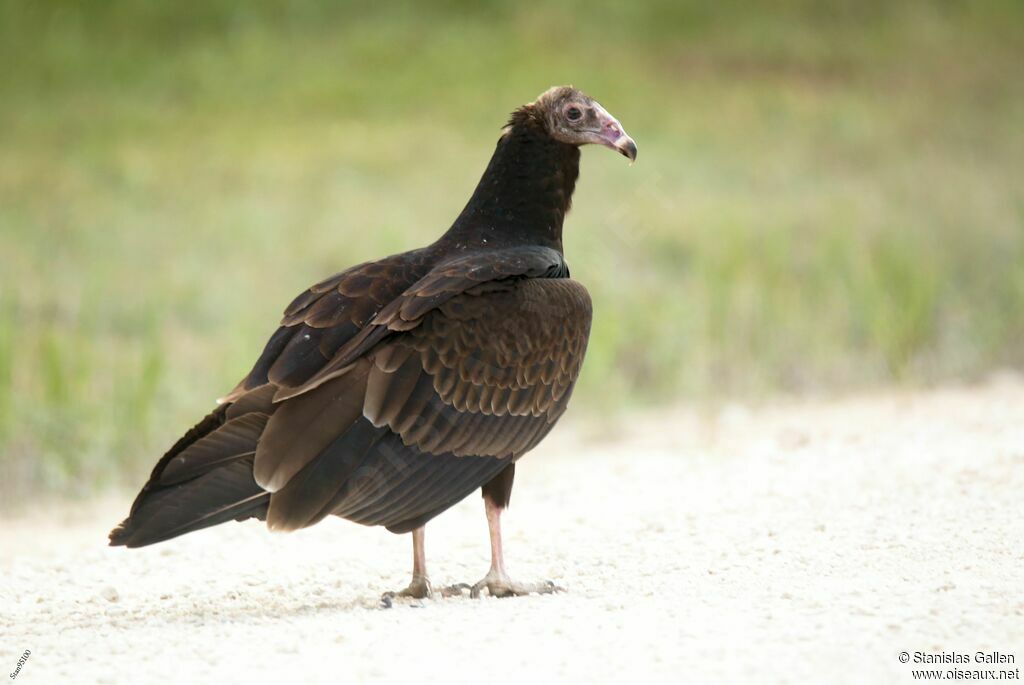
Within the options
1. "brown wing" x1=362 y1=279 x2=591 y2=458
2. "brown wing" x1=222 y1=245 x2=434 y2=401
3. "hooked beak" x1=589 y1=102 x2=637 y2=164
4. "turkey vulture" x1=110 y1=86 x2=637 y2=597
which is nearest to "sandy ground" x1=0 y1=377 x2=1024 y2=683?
"turkey vulture" x1=110 y1=86 x2=637 y2=597

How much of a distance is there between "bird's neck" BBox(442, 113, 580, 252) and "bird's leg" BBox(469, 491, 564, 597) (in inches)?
42.3

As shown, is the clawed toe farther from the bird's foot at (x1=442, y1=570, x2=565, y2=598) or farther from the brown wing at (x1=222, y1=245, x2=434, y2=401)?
the brown wing at (x1=222, y1=245, x2=434, y2=401)

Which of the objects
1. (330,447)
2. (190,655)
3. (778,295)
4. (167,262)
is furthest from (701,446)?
(167,262)

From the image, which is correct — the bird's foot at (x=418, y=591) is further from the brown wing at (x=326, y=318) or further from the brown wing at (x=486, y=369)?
the brown wing at (x=326, y=318)

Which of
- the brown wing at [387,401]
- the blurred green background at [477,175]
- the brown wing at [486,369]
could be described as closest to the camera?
the brown wing at [387,401]

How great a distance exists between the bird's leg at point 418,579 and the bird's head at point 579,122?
1.69 metres

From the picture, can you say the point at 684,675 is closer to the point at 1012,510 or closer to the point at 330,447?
the point at 330,447

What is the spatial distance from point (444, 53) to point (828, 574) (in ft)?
41.9

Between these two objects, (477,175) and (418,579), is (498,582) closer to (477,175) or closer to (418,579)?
(418,579)

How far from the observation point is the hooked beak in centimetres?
532

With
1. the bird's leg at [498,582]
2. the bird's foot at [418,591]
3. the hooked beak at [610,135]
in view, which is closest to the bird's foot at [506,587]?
the bird's leg at [498,582]

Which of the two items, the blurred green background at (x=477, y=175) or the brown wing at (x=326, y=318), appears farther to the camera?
the blurred green background at (x=477, y=175)

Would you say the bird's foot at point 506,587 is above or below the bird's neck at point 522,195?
below

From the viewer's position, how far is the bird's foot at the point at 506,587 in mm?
4621
